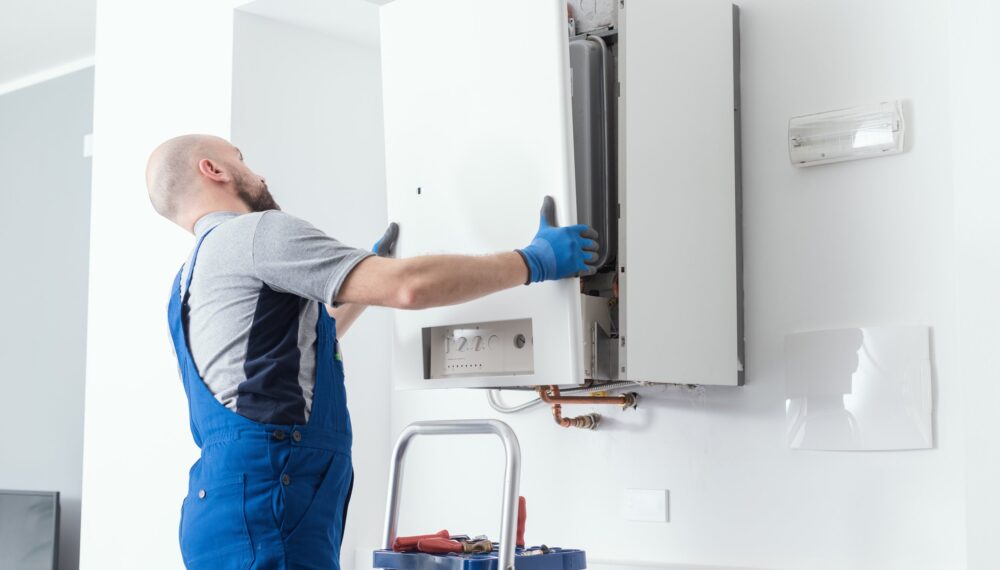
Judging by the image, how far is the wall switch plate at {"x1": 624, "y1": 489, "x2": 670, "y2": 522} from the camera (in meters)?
2.45

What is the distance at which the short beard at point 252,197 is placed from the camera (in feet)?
7.11

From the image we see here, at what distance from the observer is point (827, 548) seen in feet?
7.23

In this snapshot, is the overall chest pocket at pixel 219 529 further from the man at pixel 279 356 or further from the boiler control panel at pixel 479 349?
the boiler control panel at pixel 479 349

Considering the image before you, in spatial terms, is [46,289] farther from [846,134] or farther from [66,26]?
[846,134]

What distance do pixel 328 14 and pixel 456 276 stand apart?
4.61 ft

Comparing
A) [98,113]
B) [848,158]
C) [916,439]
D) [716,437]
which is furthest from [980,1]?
[98,113]

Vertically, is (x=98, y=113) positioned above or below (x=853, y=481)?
above

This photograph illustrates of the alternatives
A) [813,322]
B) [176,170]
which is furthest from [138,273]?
[813,322]

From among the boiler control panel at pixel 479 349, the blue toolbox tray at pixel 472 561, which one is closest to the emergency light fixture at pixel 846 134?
the boiler control panel at pixel 479 349

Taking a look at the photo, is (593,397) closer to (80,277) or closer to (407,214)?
(407,214)

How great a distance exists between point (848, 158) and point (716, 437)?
0.67 m

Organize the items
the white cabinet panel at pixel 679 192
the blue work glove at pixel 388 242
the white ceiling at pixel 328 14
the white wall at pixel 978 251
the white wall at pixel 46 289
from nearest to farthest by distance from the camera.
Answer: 1. the white wall at pixel 978 251
2. the white cabinet panel at pixel 679 192
3. the blue work glove at pixel 388 242
4. the white ceiling at pixel 328 14
5. the white wall at pixel 46 289

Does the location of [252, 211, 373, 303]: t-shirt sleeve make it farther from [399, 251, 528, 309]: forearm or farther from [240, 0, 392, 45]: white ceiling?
[240, 0, 392, 45]: white ceiling

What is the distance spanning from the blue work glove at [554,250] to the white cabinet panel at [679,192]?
11 centimetres
